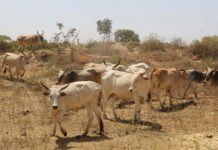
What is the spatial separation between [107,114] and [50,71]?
5665mm

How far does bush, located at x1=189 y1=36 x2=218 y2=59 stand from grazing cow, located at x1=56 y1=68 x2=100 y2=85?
11070 millimetres

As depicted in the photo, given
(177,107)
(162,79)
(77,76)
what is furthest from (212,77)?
(77,76)

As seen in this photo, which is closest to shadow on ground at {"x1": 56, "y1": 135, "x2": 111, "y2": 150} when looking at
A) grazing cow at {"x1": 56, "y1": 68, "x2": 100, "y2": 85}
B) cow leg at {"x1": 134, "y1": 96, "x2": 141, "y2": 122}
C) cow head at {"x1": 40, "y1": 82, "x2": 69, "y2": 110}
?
cow head at {"x1": 40, "y1": 82, "x2": 69, "y2": 110}

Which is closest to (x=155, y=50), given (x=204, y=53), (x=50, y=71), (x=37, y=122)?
(x=204, y=53)

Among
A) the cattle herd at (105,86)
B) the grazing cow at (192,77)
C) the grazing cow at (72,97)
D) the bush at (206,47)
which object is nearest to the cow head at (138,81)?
the cattle herd at (105,86)

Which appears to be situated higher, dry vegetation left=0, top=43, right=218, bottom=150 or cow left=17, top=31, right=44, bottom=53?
cow left=17, top=31, right=44, bottom=53

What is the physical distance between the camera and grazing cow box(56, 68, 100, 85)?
34.3ft

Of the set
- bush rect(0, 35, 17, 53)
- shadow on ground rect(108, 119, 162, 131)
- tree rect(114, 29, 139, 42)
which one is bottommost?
shadow on ground rect(108, 119, 162, 131)

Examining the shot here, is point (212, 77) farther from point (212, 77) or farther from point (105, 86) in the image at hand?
point (105, 86)

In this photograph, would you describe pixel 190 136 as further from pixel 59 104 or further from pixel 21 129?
pixel 21 129

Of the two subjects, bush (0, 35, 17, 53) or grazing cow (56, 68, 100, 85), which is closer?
grazing cow (56, 68, 100, 85)

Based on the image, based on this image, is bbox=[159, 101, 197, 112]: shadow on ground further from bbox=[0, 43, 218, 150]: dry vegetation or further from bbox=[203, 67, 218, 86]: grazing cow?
bbox=[203, 67, 218, 86]: grazing cow

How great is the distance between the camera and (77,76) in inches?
418

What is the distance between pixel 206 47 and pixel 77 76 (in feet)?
41.4
